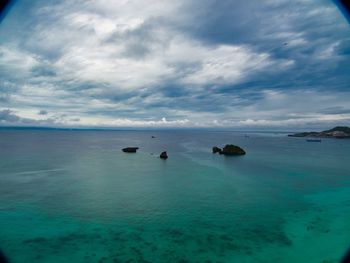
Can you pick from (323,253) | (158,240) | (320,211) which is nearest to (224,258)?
(158,240)

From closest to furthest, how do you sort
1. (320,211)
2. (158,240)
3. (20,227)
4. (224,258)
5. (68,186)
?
(224,258)
(158,240)
(20,227)
(320,211)
(68,186)

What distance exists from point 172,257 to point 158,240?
172 cm

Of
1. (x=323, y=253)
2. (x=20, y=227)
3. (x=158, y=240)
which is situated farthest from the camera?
(x=20, y=227)

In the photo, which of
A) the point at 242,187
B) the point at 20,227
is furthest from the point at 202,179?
the point at 20,227

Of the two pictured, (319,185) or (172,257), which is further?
(319,185)

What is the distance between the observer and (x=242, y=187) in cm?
2492

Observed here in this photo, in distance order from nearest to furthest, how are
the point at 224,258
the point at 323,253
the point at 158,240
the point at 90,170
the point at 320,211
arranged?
the point at 224,258 < the point at 323,253 < the point at 158,240 < the point at 320,211 < the point at 90,170

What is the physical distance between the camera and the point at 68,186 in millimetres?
24281

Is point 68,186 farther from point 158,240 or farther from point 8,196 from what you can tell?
point 158,240

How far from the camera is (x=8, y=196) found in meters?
20.4

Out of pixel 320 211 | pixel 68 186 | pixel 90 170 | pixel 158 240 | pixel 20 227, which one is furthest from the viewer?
pixel 90 170

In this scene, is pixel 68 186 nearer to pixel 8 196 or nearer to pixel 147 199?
pixel 8 196

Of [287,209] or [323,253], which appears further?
[287,209]

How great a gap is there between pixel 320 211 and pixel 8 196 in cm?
2787
